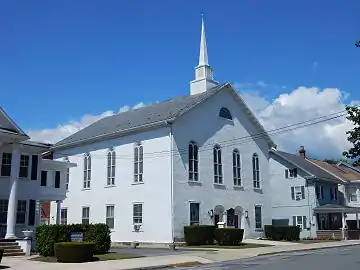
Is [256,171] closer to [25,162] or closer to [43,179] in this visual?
[43,179]

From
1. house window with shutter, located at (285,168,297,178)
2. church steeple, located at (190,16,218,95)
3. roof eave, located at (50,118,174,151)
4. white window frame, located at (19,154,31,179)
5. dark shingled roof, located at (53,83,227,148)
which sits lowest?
white window frame, located at (19,154,31,179)

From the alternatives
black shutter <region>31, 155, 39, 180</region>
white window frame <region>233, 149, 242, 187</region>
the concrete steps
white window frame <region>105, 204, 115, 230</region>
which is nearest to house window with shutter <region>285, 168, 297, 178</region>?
white window frame <region>233, 149, 242, 187</region>

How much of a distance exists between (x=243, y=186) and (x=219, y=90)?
9534 millimetres

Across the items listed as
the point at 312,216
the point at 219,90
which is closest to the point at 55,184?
the point at 219,90

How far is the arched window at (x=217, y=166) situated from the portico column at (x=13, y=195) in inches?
761

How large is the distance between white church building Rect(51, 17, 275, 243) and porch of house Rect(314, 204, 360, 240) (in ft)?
25.3

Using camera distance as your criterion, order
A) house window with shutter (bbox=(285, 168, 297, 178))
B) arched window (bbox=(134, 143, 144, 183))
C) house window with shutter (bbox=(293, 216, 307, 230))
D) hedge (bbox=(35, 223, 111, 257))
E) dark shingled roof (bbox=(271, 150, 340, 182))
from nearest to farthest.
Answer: hedge (bbox=(35, 223, 111, 257)), arched window (bbox=(134, 143, 144, 183)), house window with shutter (bbox=(293, 216, 307, 230)), dark shingled roof (bbox=(271, 150, 340, 182)), house window with shutter (bbox=(285, 168, 297, 178))

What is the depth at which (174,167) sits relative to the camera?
3844 centimetres

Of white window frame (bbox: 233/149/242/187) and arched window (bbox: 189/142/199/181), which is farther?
white window frame (bbox: 233/149/242/187)

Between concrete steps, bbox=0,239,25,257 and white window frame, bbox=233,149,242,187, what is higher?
white window frame, bbox=233,149,242,187

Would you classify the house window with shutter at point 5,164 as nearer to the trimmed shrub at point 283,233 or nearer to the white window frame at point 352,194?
the trimmed shrub at point 283,233

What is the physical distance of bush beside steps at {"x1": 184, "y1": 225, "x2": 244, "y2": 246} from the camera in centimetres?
3681

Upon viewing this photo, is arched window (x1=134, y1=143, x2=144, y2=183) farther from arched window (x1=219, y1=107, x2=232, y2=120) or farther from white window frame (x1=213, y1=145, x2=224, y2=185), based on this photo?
arched window (x1=219, y1=107, x2=232, y2=120)

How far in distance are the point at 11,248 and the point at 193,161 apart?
713 inches
